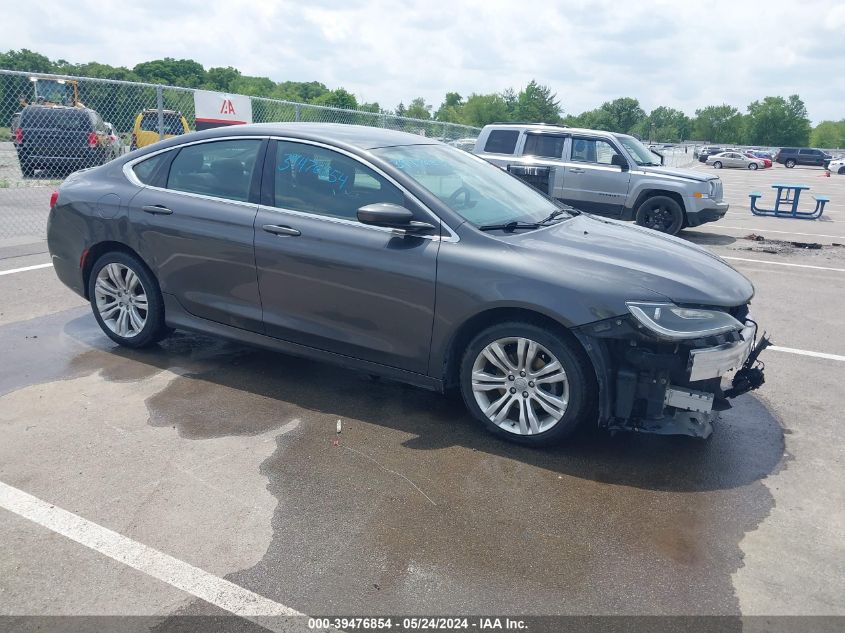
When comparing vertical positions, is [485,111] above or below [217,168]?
above

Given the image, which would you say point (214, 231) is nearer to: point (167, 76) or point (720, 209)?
point (720, 209)

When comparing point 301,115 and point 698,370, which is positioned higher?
point 301,115

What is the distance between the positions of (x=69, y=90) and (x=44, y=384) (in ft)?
35.5

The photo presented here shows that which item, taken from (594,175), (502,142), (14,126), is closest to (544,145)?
(502,142)

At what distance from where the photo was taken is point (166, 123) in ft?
45.4

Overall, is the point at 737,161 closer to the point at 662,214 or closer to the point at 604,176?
the point at 662,214

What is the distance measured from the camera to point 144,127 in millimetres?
14961

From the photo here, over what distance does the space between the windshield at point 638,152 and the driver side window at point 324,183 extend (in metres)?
9.28

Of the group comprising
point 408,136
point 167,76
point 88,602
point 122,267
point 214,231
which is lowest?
point 88,602

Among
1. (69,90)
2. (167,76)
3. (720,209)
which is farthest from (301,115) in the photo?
(167,76)

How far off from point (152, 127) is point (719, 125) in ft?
464

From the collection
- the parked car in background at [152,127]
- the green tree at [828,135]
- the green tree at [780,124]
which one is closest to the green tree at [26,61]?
the parked car in background at [152,127]

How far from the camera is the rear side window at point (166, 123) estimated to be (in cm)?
1380

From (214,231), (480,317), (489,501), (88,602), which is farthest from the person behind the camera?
(214,231)
